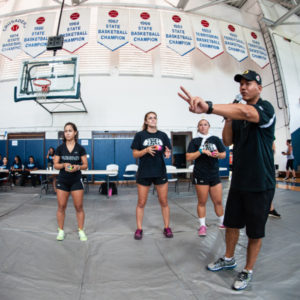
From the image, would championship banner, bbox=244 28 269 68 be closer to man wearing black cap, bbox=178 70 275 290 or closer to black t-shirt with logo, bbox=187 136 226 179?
black t-shirt with logo, bbox=187 136 226 179

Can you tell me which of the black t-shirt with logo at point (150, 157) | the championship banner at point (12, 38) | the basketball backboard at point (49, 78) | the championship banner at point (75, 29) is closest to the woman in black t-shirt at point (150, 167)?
the black t-shirt with logo at point (150, 157)

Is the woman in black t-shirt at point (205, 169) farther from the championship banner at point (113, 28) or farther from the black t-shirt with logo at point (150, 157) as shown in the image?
the championship banner at point (113, 28)

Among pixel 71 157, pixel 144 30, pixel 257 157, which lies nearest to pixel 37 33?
pixel 144 30

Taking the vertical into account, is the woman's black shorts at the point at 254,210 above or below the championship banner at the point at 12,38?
below

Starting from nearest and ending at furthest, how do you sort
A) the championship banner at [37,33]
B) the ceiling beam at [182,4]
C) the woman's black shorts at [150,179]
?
the woman's black shorts at [150,179] < the championship banner at [37,33] < the ceiling beam at [182,4]

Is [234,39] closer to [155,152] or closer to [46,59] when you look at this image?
[46,59]

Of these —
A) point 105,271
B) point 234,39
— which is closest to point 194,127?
point 234,39

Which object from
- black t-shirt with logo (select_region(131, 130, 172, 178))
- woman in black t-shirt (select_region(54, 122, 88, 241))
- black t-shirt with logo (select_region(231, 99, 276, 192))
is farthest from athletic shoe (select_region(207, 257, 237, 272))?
woman in black t-shirt (select_region(54, 122, 88, 241))

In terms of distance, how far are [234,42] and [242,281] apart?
31.9 ft

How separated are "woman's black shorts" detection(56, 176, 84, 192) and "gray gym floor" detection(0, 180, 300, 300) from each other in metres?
0.67

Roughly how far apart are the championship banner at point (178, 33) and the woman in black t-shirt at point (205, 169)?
629cm

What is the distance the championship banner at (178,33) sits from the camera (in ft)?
25.0

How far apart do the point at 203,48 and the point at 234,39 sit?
1867 mm

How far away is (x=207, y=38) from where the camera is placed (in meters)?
8.05
